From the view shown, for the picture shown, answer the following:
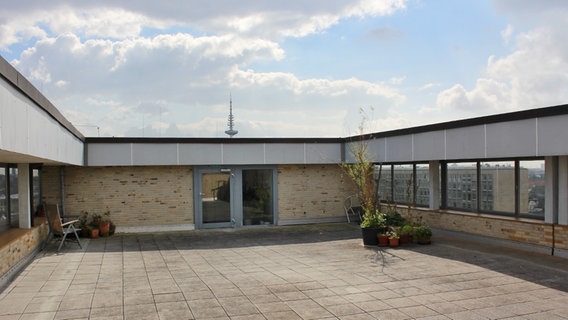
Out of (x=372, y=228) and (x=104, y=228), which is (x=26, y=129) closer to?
(x=372, y=228)

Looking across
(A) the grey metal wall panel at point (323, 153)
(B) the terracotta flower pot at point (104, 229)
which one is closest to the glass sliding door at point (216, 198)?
(A) the grey metal wall panel at point (323, 153)

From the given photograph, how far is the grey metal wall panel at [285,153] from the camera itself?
15867 mm

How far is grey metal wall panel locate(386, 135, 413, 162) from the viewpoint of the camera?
520 inches

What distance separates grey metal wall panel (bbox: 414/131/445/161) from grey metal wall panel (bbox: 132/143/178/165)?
7.34 metres

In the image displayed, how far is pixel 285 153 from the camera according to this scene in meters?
16.0

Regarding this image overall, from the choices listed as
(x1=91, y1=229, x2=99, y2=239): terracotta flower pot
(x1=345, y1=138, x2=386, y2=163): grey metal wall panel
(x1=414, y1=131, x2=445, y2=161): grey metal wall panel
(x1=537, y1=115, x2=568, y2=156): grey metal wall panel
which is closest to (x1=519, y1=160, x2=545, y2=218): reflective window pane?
(x1=414, y1=131, x2=445, y2=161): grey metal wall panel

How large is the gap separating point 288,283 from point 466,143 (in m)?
5.81

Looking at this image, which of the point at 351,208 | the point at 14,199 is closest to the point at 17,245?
the point at 14,199

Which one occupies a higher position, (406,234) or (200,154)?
(200,154)

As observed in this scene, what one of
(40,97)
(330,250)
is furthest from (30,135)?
(330,250)

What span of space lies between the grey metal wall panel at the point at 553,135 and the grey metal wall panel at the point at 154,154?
10150mm

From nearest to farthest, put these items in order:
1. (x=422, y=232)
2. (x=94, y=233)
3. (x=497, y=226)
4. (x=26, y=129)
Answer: (x=26, y=129) < (x=497, y=226) < (x=422, y=232) < (x=94, y=233)

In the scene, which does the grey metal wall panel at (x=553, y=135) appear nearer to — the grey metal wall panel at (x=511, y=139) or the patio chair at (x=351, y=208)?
the grey metal wall panel at (x=511, y=139)

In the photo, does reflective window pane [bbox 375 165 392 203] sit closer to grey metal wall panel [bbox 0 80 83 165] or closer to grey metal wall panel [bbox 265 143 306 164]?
grey metal wall panel [bbox 265 143 306 164]
